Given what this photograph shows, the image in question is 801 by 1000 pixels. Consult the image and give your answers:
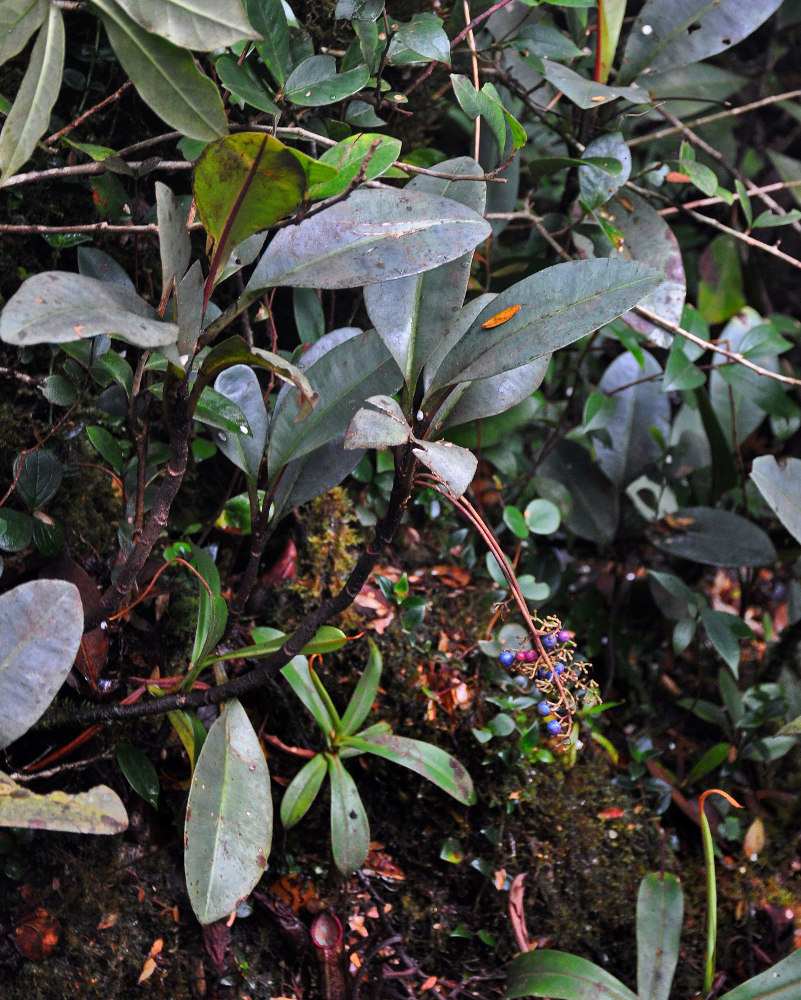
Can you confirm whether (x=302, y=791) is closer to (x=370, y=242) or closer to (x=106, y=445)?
(x=106, y=445)

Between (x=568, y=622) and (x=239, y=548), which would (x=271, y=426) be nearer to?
(x=239, y=548)

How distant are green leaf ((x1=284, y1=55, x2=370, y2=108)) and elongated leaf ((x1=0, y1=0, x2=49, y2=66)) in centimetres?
29

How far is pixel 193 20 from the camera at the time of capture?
58cm

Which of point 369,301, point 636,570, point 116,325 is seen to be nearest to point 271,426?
point 369,301

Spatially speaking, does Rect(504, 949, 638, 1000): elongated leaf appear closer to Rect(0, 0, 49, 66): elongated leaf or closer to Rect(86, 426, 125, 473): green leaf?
Rect(86, 426, 125, 473): green leaf

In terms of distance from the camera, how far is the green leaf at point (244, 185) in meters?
0.56

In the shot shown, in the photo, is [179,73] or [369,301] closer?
[179,73]

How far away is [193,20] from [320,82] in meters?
0.32

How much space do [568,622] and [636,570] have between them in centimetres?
18

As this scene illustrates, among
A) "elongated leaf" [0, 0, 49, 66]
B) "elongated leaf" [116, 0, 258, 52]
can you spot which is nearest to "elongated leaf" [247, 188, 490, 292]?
"elongated leaf" [116, 0, 258, 52]

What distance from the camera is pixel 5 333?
48 cm

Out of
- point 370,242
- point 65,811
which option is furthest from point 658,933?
point 370,242

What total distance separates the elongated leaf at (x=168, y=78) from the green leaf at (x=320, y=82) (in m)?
0.28

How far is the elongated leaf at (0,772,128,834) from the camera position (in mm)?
626
